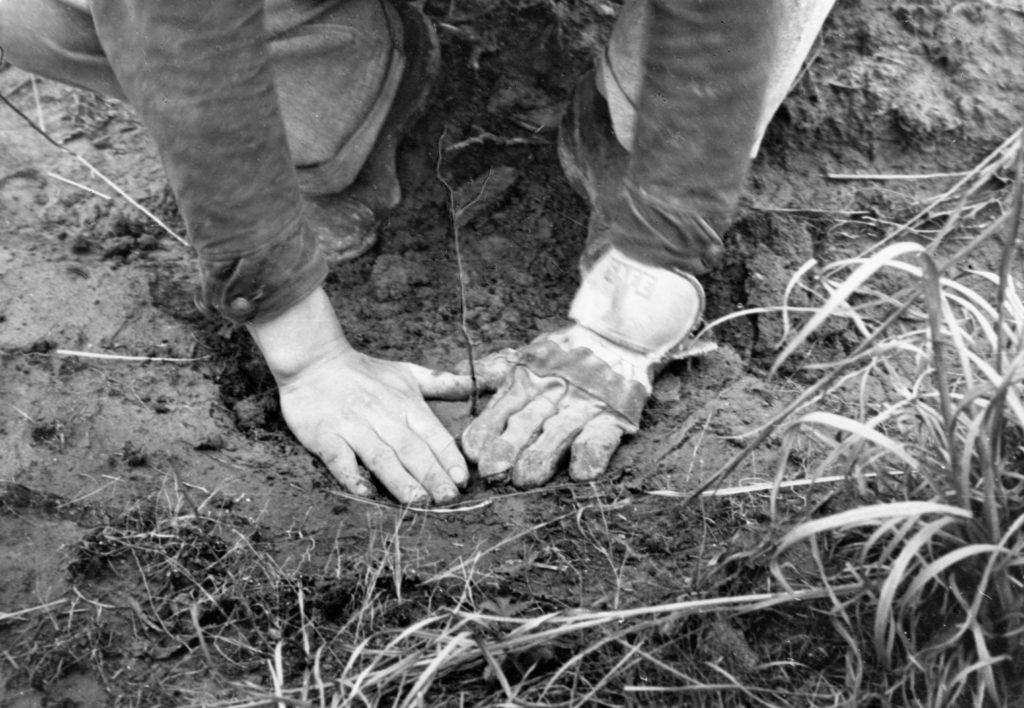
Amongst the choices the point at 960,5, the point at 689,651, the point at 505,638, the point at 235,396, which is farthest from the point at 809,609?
the point at 960,5

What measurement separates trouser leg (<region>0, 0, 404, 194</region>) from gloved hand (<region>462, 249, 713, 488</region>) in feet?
2.09

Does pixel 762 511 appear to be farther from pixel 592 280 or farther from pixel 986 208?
pixel 986 208

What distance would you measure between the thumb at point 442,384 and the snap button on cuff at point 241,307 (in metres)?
0.34

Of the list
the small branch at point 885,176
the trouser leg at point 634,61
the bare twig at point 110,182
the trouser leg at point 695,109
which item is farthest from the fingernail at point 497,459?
the small branch at point 885,176

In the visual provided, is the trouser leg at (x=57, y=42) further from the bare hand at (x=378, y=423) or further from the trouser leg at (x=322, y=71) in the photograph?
the bare hand at (x=378, y=423)

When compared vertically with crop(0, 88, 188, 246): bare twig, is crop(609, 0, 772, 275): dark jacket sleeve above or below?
above

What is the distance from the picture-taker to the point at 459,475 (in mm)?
1796

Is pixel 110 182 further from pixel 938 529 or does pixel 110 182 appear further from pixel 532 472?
pixel 938 529

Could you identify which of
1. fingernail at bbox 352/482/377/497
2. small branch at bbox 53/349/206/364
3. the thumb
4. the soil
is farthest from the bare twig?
fingernail at bbox 352/482/377/497

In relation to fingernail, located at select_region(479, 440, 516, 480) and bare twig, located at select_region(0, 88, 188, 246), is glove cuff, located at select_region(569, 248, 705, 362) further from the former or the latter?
bare twig, located at select_region(0, 88, 188, 246)

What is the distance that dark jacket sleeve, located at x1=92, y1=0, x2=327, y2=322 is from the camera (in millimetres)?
1485

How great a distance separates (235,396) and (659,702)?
994 mm

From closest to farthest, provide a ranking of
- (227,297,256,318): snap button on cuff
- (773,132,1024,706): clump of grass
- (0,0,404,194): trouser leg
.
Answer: (773,132,1024,706): clump of grass, (227,297,256,318): snap button on cuff, (0,0,404,194): trouser leg

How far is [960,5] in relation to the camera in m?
2.54
